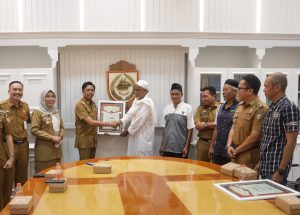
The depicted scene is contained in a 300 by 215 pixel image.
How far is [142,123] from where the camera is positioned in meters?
4.05

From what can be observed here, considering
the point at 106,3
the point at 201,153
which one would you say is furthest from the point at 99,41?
the point at 201,153

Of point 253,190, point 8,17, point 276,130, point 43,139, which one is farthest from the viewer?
point 8,17

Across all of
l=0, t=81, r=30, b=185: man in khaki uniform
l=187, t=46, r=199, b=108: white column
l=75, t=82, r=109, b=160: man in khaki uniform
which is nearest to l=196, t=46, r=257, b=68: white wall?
l=187, t=46, r=199, b=108: white column

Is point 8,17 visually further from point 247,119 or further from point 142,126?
point 247,119

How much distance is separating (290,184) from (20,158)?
304 centimetres

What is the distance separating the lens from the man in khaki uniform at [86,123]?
4.12 m

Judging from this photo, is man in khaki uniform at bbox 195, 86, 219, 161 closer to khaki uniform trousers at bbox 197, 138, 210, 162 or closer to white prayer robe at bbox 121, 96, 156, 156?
khaki uniform trousers at bbox 197, 138, 210, 162

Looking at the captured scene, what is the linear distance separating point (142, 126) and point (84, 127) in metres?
0.82

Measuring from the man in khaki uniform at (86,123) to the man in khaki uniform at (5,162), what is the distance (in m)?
0.98

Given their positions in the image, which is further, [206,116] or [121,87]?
[121,87]

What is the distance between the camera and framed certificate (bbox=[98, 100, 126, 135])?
438 centimetres

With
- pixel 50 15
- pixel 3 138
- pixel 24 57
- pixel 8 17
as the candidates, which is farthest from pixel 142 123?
pixel 8 17

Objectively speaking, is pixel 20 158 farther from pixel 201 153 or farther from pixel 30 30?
pixel 201 153

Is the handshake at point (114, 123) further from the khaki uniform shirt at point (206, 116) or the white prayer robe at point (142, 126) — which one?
the khaki uniform shirt at point (206, 116)
